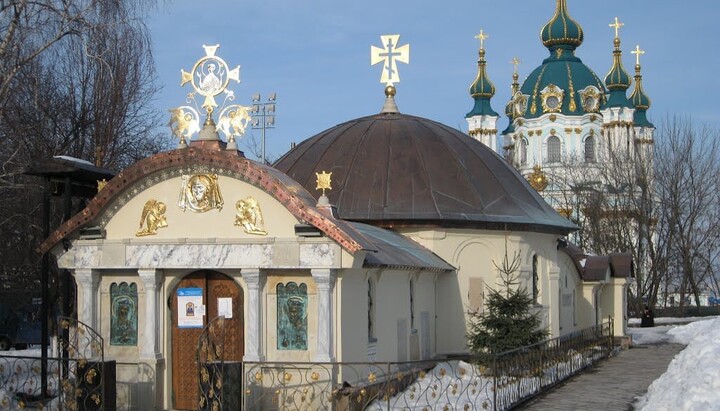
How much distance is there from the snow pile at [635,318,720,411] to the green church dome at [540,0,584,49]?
77.7 meters

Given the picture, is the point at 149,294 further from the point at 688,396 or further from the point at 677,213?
the point at 677,213

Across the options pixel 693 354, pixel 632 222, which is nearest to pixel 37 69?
pixel 693 354

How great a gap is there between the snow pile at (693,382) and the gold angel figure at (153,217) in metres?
8.58

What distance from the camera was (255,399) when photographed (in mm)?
16625

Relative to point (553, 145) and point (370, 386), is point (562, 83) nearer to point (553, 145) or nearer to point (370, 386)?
point (553, 145)

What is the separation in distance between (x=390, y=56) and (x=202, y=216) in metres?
9.34

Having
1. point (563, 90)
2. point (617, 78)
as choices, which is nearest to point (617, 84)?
point (617, 78)

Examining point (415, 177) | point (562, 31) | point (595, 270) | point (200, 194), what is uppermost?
point (562, 31)

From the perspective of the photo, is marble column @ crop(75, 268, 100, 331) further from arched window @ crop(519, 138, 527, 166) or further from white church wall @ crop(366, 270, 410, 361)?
arched window @ crop(519, 138, 527, 166)

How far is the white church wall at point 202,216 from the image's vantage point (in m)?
16.7

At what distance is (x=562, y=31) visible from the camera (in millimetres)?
93500

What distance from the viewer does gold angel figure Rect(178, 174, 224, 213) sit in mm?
17094

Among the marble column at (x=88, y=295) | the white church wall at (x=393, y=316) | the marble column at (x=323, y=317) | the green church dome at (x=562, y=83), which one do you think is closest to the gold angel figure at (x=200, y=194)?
the marble column at (x=88, y=295)

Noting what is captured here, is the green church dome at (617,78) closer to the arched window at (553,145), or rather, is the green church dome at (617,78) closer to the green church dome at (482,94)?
the arched window at (553,145)
